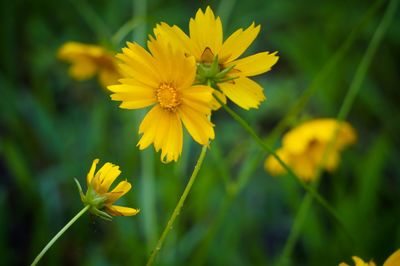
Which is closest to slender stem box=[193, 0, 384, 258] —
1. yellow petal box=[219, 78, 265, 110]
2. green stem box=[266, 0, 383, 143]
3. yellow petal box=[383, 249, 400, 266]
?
green stem box=[266, 0, 383, 143]

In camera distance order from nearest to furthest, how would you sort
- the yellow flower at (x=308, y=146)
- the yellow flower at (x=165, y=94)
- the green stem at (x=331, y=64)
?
the yellow flower at (x=165, y=94) → the green stem at (x=331, y=64) → the yellow flower at (x=308, y=146)

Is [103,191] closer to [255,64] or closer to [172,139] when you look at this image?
[172,139]

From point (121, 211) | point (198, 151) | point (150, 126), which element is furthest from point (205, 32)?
point (198, 151)

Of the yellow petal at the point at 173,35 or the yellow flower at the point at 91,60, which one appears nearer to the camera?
the yellow petal at the point at 173,35

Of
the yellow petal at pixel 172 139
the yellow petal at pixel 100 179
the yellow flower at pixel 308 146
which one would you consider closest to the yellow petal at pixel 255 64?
the yellow petal at pixel 172 139

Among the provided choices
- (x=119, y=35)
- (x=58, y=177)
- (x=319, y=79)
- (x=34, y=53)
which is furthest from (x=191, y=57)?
(x=34, y=53)

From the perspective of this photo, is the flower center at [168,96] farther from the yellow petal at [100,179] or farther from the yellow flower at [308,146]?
the yellow flower at [308,146]

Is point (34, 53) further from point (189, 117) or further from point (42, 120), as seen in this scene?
point (189, 117)
